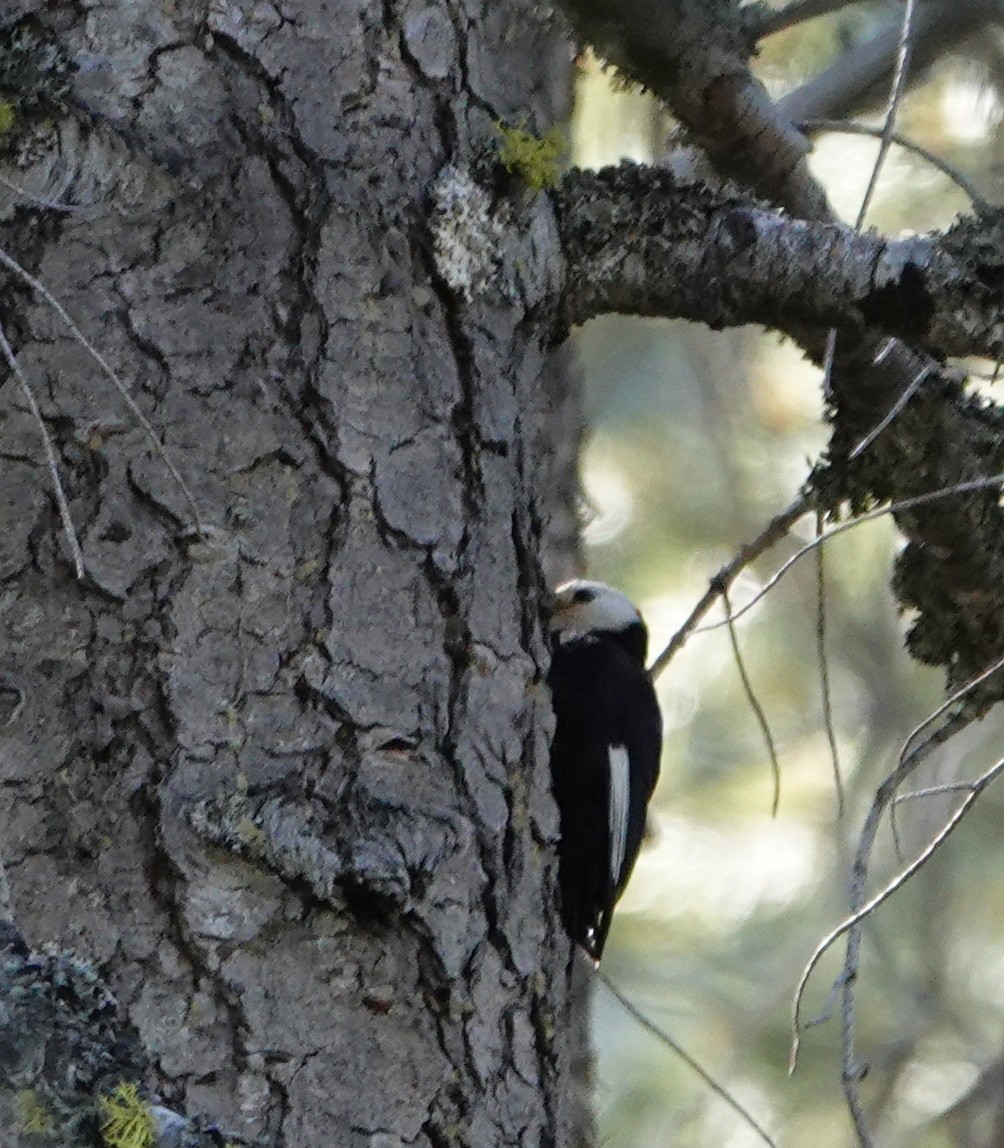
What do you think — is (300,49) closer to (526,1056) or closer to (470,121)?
(470,121)

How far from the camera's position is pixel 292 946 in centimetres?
145

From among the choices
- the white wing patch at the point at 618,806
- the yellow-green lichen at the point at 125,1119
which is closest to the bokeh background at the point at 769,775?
the white wing patch at the point at 618,806

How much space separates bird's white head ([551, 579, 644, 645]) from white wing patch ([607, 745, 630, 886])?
16.3 inches

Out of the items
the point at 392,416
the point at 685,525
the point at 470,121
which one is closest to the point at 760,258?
the point at 470,121

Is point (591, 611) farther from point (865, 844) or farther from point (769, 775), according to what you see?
point (769, 775)

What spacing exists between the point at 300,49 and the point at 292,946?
853 mm

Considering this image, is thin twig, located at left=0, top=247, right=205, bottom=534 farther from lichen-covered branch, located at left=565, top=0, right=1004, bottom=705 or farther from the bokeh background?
the bokeh background

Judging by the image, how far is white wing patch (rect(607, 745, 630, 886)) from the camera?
2328mm

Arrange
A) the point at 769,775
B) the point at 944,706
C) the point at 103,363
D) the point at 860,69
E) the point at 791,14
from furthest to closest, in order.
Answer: the point at 769,775 < the point at 860,69 < the point at 791,14 < the point at 944,706 < the point at 103,363

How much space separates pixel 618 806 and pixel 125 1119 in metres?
1.32

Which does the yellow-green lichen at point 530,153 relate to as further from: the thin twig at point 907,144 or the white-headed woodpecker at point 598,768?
the white-headed woodpecker at point 598,768

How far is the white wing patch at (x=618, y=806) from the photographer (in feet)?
7.64

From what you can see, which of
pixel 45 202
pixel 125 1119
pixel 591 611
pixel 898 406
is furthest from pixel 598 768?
pixel 125 1119

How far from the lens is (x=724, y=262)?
70.4 inches
